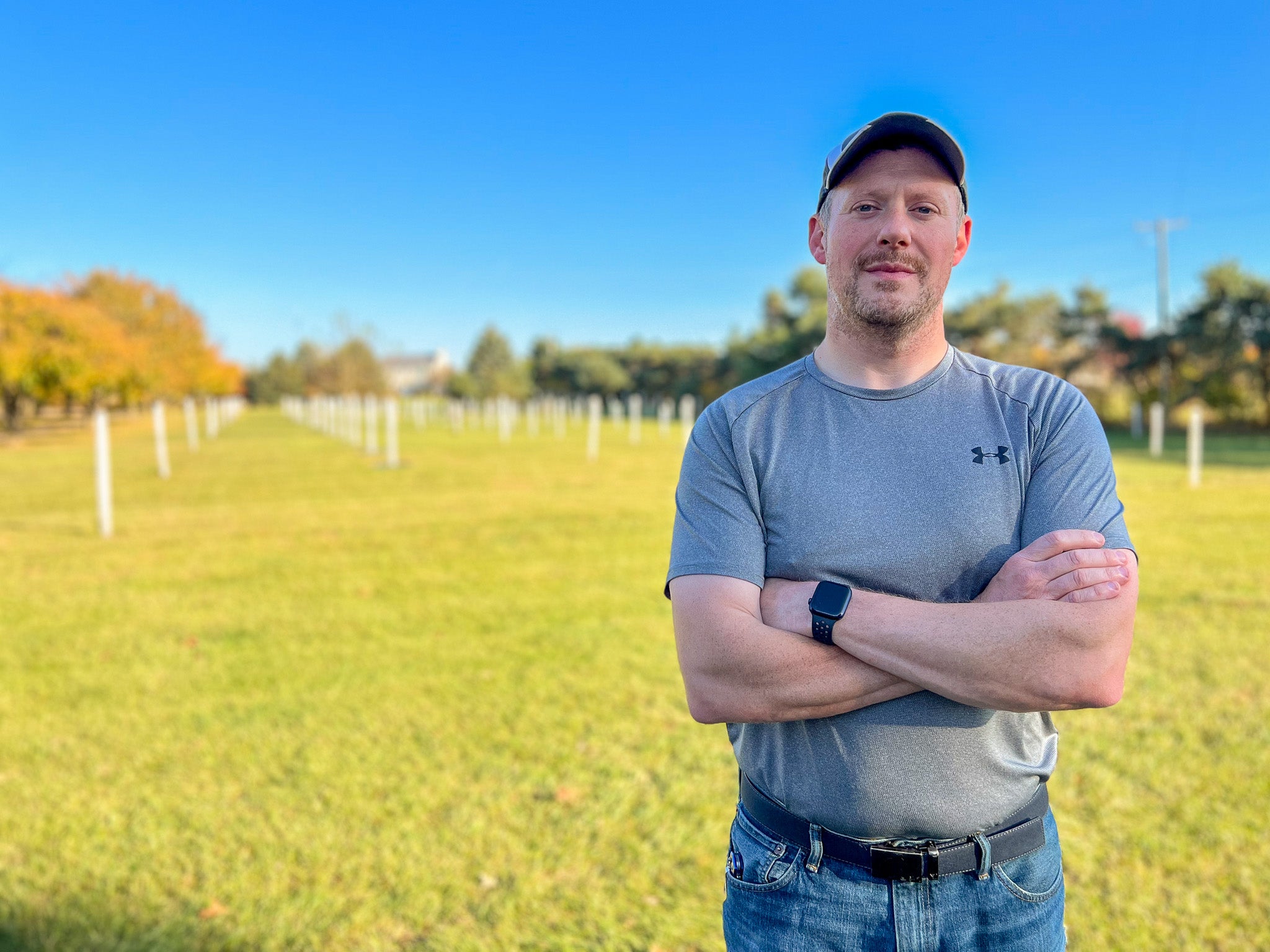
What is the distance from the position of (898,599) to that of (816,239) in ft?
2.66

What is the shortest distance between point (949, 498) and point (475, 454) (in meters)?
23.3

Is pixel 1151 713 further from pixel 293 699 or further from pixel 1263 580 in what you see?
pixel 293 699

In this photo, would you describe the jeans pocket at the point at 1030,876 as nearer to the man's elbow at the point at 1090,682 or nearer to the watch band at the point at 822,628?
the man's elbow at the point at 1090,682

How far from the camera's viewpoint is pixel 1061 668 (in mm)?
1622

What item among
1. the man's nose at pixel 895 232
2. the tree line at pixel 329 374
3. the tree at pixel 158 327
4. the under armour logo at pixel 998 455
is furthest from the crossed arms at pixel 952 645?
the tree line at pixel 329 374

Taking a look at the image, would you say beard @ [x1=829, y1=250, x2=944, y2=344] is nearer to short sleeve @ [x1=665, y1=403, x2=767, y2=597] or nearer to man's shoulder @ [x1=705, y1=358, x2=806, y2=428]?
man's shoulder @ [x1=705, y1=358, x2=806, y2=428]

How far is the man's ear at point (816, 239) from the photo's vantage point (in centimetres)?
190

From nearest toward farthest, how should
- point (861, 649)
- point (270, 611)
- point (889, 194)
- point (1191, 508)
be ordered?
point (861, 649) < point (889, 194) < point (270, 611) < point (1191, 508)

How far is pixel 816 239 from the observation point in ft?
6.36

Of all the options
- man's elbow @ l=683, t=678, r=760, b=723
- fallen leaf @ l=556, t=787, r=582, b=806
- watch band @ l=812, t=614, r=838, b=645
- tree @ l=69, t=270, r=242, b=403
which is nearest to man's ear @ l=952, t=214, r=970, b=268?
watch band @ l=812, t=614, r=838, b=645

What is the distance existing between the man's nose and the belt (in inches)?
43.7

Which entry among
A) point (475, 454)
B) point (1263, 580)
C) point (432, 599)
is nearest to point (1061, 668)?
point (432, 599)

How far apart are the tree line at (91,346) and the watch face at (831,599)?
24922 millimetres

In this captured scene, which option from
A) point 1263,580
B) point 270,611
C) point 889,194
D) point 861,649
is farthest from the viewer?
point 1263,580
